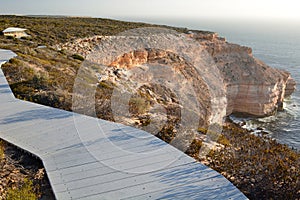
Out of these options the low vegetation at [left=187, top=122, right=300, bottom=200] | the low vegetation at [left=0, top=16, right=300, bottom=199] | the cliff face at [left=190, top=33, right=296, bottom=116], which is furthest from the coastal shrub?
the cliff face at [left=190, top=33, right=296, bottom=116]

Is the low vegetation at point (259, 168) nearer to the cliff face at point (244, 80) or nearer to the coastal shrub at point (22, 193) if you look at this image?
the coastal shrub at point (22, 193)

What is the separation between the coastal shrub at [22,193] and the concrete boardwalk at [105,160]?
310 millimetres

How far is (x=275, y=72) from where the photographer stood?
31562 mm

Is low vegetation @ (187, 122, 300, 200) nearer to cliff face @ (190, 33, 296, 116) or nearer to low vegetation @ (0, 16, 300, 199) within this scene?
low vegetation @ (0, 16, 300, 199)

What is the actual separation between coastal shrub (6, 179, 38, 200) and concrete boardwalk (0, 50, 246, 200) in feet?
1.02

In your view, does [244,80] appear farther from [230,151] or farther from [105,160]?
[105,160]

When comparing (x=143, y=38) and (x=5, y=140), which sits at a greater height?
(x=143, y=38)

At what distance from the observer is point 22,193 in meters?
4.04

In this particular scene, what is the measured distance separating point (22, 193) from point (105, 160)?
1521 millimetres

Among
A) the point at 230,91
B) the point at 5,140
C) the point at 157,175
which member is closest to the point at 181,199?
the point at 157,175

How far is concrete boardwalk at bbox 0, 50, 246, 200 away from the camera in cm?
427

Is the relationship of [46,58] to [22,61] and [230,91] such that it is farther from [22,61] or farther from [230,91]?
[230,91]

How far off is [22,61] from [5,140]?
778 cm

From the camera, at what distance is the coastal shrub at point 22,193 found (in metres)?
3.97
